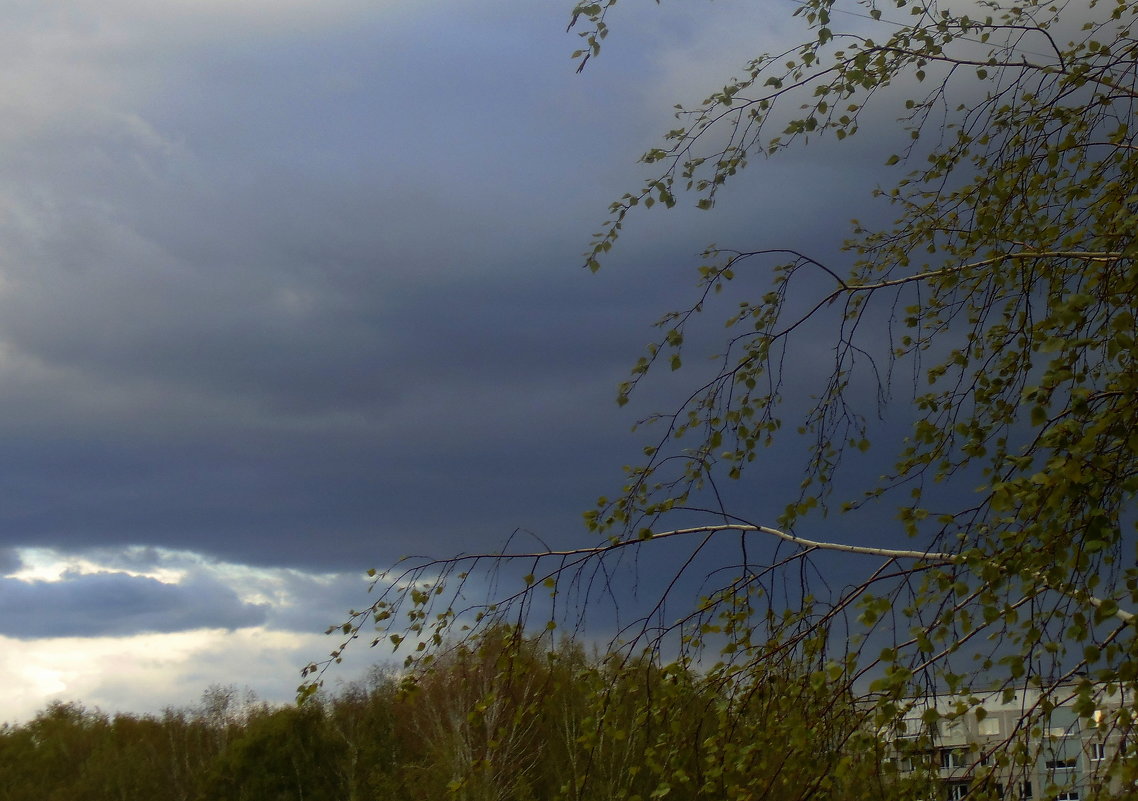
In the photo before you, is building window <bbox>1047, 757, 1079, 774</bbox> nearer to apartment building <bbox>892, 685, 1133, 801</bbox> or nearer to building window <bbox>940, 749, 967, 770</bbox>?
apartment building <bbox>892, 685, 1133, 801</bbox>

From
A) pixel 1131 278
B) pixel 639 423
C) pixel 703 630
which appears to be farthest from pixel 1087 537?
pixel 639 423

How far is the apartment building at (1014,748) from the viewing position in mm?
3100

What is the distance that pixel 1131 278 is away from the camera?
2.91m

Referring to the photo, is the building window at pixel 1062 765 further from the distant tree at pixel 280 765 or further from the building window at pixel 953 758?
the distant tree at pixel 280 765

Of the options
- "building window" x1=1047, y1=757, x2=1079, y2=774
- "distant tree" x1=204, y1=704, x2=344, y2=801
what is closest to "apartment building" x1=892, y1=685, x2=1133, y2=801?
"building window" x1=1047, y1=757, x2=1079, y2=774

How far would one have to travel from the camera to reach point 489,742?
4090 millimetres

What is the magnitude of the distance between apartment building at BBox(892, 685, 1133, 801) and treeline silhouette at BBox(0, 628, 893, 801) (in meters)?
0.18

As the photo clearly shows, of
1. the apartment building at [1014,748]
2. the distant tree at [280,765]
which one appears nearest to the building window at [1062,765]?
the apartment building at [1014,748]

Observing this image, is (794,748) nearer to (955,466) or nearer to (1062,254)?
Answer: (955,466)

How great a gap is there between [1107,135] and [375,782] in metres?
26.2

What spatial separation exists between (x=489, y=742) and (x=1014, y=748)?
1842mm

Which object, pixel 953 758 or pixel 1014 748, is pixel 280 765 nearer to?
pixel 953 758

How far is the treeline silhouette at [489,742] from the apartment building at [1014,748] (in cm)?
18

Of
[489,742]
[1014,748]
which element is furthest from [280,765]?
[1014,748]
